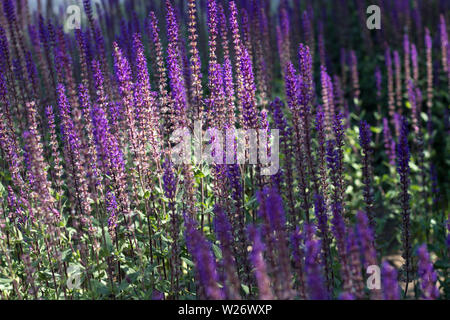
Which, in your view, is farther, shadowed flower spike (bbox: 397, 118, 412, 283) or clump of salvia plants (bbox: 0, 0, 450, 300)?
shadowed flower spike (bbox: 397, 118, 412, 283)

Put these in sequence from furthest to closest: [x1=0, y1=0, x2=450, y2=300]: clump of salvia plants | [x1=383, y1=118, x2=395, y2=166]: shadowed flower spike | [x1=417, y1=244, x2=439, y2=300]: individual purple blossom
A: 1. [x1=383, y1=118, x2=395, y2=166]: shadowed flower spike
2. [x1=0, y1=0, x2=450, y2=300]: clump of salvia plants
3. [x1=417, y1=244, x2=439, y2=300]: individual purple blossom

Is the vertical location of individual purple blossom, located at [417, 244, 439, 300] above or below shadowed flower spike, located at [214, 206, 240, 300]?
below

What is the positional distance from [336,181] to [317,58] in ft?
28.2

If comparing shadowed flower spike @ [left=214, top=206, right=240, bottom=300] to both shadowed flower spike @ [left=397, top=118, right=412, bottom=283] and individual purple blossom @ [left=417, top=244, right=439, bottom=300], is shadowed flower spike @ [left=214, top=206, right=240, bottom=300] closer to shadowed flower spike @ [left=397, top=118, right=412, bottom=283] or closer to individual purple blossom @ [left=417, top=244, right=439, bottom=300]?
individual purple blossom @ [left=417, top=244, right=439, bottom=300]

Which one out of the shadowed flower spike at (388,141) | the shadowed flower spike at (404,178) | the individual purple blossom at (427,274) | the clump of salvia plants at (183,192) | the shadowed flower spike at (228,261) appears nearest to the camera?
the shadowed flower spike at (228,261)

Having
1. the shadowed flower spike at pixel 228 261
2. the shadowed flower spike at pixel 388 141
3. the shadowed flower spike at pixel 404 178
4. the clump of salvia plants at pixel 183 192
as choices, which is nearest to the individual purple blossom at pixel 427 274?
the clump of salvia plants at pixel 183 192

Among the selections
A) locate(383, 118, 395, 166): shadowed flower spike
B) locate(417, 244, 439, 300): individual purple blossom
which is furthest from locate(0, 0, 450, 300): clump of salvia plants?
locate(383, 118, 395, 166): shadowed flower spike

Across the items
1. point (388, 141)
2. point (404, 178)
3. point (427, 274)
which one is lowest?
point (427, 274)

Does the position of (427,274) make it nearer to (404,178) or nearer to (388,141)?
(404,178)

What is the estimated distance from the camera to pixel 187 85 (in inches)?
242

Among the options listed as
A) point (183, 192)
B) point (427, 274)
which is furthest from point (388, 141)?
point (427, 274)

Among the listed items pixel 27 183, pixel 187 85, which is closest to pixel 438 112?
pixel 187 85

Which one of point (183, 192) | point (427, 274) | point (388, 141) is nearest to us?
point (427, 274)

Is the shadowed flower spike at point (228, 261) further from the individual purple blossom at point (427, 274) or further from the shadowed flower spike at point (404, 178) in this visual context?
the shadowed flower spike at point (404, 178)
